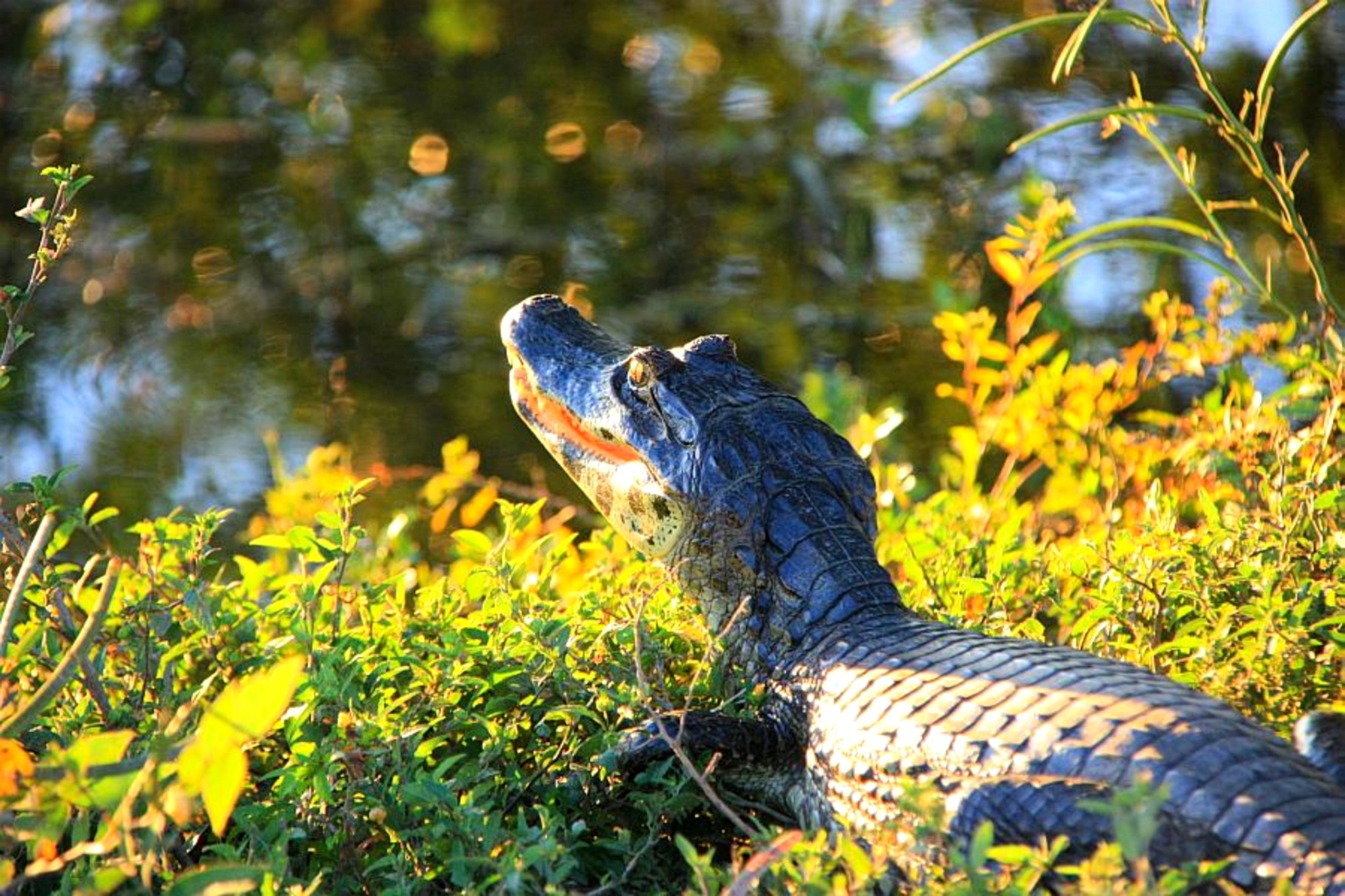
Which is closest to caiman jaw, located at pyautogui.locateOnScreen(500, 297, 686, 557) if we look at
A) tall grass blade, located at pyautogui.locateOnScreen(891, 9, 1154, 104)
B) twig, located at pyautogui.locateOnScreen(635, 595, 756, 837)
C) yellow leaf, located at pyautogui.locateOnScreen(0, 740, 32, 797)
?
twig, located at pyautogui.locateOnScreen(635, 595, 756, 837)

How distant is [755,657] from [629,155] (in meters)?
4.79

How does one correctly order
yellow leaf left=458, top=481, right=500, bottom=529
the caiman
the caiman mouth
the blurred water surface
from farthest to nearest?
the blurred water surface
yellow leaf left=458, top=481, right=500, bottom=529
the caiman mouth
the caiman

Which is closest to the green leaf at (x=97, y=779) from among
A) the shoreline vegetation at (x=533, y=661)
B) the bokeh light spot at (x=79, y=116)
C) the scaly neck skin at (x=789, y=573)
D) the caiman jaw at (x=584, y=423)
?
the shoreline vegetation at (x=533, y=661)

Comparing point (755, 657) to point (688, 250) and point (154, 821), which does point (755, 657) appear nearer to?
point (154, 821)

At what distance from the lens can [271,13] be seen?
735cm

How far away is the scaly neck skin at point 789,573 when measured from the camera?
2.44m

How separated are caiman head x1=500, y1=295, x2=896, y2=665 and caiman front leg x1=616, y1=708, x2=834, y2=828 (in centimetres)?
14

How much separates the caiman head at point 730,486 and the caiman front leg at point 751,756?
14cm

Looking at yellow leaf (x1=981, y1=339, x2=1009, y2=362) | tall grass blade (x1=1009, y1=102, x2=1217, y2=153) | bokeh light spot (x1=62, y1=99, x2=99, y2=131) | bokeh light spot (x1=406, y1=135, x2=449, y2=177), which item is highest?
tall grass blade (x1=1009, y1=102, x2=1217, y2=153)

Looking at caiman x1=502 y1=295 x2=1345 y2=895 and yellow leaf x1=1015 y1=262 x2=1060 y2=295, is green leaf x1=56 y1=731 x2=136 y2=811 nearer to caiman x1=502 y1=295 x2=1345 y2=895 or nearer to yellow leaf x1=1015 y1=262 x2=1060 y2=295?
caiman x1=502 y1=295 x2=1345 y2=895

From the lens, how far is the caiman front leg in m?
2.27

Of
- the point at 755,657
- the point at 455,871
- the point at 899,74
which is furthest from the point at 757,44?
the point at 455,871

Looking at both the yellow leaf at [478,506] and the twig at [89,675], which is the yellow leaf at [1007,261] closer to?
the yellow leaf at [478,506]

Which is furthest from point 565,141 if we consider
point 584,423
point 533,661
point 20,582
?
point 20,582
